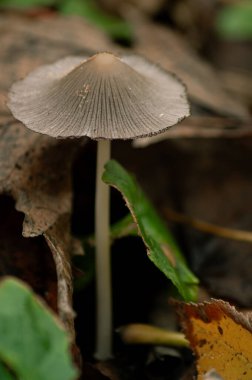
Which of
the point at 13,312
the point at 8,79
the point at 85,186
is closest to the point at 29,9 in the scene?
the point at 8,79

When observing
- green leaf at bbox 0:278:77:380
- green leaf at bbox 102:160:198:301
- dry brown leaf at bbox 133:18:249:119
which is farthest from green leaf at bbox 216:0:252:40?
green leaf at bbox 0:278:77:380

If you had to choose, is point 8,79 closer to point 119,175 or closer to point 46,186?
point 46,186

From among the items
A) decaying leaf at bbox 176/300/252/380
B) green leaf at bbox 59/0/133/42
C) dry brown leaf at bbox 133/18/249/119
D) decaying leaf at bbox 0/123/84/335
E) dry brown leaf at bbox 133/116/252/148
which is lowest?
decaying leaf at bbox 176/300/252/380

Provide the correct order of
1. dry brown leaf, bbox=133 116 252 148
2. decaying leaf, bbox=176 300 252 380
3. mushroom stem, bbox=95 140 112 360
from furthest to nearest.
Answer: dry brown leaf, bbox=133 116 252 148 → mushroom stem, bbox=95 140 112 360 → decaying leaf, bbox=176 300 252 380

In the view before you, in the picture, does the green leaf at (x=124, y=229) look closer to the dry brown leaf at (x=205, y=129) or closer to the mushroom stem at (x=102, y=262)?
the mushroom stem at (x=102, y=262)

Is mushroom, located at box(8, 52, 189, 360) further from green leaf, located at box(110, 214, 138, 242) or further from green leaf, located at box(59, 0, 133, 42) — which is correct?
green leaf, located at box(59, 0, 133, 42)

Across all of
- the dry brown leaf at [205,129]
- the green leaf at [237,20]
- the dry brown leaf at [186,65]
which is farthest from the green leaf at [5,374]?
the green leaf at [237,20]
